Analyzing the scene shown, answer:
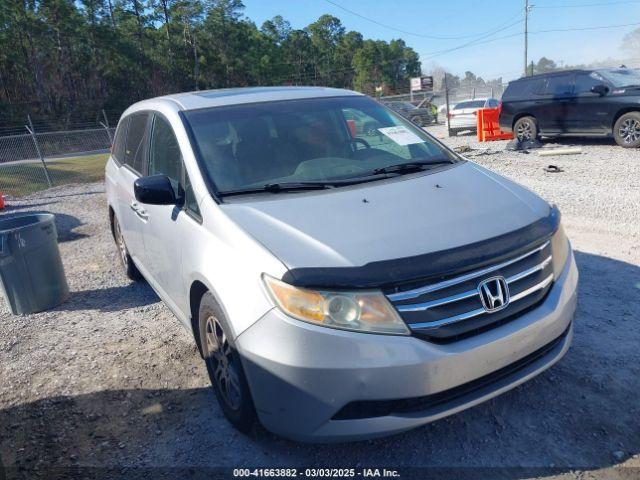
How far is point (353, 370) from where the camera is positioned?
6.66 ft

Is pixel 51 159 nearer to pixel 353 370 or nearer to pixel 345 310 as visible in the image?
pixel 345 310

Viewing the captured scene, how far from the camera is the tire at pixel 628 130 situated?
36.0ft

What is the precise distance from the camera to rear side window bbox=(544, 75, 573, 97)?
12273 mm

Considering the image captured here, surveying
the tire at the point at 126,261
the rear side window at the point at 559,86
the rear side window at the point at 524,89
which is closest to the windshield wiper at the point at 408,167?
the tire at the point at 126,261

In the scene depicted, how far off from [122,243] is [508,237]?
4.30 m

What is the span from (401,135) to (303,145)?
2.68 feet

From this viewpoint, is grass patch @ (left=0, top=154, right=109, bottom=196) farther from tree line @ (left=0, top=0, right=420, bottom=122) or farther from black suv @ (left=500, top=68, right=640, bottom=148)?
tree line @ (left=0, top=0, right=420, bottom=122)

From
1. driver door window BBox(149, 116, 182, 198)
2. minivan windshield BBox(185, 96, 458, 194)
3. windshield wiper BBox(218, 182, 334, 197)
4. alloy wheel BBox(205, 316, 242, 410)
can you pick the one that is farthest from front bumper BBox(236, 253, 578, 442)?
driver door window BBox(149, 116, 182, 198)

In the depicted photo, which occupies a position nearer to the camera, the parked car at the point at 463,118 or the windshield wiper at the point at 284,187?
the windshield wiper at the point at 284,187

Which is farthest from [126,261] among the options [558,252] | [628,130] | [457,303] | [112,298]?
[628,130]

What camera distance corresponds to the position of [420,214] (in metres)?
2.52

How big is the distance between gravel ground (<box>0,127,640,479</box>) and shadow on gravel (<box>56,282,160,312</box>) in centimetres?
2

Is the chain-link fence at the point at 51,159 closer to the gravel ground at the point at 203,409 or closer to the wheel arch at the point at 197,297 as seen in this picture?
the gravel ground at the point at 203,409

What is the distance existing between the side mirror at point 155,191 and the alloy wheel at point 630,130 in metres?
11.4
